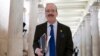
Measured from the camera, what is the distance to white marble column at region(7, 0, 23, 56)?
11.7 m

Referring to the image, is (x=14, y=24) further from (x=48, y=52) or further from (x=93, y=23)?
(x=93, y=23)

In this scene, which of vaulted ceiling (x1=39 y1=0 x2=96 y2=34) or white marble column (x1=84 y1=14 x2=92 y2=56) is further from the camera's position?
white marble column (x1=84 y1=14 x2=92 y2=56)

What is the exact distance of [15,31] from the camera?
467 inches

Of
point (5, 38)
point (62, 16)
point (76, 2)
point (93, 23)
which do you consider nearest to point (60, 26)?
point (5, 38)

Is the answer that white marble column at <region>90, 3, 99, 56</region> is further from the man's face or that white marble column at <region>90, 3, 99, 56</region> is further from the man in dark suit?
the man's face

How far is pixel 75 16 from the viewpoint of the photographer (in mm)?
41469

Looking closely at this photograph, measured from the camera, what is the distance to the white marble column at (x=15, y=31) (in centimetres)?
1168

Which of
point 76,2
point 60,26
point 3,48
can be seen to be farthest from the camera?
point 76,2

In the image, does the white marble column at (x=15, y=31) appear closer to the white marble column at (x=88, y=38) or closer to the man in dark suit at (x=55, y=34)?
the man in dark suit at (x=55, y=34)

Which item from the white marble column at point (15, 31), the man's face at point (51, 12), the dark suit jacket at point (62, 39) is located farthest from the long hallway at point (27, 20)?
the man's face at point (51, 12)

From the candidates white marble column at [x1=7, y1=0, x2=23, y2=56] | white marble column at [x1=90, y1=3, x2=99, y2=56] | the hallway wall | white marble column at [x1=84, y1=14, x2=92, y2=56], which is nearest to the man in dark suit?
white marble column at [x1=7, y1=0, x2=23, y2=56]

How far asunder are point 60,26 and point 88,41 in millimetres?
28918

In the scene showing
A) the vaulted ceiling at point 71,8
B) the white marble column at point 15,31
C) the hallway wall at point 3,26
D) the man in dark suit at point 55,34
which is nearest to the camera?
the man in dark suit at point 55,34

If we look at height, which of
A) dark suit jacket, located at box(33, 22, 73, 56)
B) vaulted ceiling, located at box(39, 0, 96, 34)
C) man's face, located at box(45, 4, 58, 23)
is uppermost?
man's face, located at box(45, 4, 58, 23)
